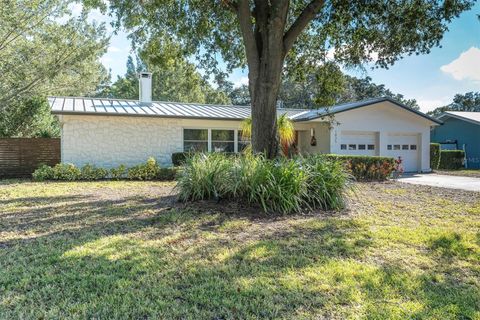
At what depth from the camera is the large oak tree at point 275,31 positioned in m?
8.62

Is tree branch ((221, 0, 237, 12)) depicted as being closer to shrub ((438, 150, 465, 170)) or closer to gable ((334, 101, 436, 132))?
gable ((334, 101, 436, 132))

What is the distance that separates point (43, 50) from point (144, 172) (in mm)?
8257

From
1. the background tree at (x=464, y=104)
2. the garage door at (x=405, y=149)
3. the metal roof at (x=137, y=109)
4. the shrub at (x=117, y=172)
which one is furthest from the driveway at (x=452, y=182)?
the background tree at (x=464, y=104)

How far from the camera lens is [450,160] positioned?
2255 cm

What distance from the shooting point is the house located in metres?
14.9

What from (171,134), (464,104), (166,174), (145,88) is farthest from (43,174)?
(464,104)

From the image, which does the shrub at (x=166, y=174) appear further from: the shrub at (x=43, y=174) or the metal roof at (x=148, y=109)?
the shrub at (x=43, y=174)

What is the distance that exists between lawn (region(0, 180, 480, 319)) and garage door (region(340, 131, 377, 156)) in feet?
36.7

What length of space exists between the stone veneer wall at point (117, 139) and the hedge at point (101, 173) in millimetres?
733

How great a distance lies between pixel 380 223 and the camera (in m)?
6.25

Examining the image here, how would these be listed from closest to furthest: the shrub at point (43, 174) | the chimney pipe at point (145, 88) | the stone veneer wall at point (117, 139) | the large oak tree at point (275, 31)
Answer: the large oak tree at point (275, 31), the shrub at point (43, 174), the stone veneer wall at point (117, 139), the chimney pipe at point (145, 88)

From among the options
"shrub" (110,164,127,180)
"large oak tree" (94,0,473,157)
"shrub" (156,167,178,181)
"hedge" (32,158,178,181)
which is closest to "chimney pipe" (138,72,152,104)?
"hedge" (32,158,178,181)

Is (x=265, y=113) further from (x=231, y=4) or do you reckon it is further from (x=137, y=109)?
(x=137, y=109)

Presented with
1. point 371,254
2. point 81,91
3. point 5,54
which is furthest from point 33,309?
point 81,91
